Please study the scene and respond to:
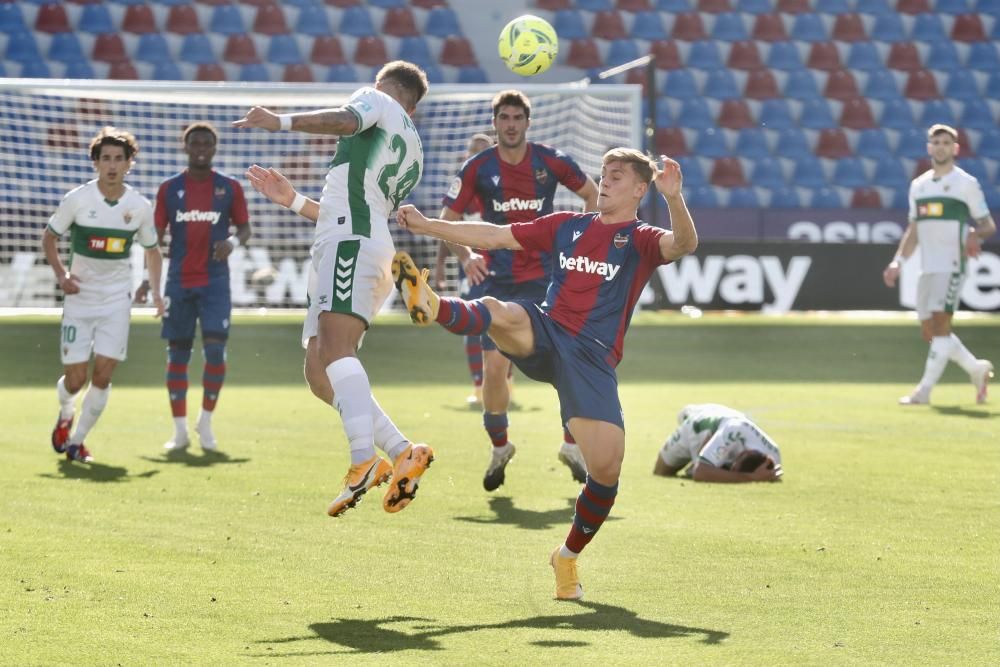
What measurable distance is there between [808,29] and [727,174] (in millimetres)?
3367

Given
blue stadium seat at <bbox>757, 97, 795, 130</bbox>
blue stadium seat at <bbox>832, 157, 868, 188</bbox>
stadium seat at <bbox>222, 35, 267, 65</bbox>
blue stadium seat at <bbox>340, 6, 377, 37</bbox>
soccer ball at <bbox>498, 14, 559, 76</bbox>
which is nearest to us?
soccer ball at <bbox>498, 14, 559, 76</bbox>

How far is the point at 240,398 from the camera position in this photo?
537 inches

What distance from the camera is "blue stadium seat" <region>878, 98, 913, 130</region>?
87.6ft

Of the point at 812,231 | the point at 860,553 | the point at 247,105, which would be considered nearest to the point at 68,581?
the point at 860,553

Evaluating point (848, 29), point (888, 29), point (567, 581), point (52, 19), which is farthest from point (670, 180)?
point (888, 29)

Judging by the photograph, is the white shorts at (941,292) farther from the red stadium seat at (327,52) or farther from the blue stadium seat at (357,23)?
the blue stadium seat at (357,23)

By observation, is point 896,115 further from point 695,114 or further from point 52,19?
point 52,19

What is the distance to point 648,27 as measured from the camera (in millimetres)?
26656

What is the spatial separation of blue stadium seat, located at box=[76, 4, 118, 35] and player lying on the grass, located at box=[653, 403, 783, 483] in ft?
58.9

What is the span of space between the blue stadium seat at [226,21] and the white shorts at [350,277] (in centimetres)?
1894

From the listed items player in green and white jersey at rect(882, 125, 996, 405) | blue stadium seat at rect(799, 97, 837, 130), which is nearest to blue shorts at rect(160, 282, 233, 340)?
player in green and white jersey at rect(882, 125, 996, 405)

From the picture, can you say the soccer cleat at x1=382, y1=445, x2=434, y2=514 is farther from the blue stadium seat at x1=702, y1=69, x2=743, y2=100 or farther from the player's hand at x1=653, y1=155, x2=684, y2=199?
the blue stadium seat at x1=702, y1=69, x2=743, y2=100

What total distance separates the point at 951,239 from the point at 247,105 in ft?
31.1

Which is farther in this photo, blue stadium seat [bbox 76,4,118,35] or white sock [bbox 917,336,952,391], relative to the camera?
blue stadium seat [bbox 76,4,118,35]
